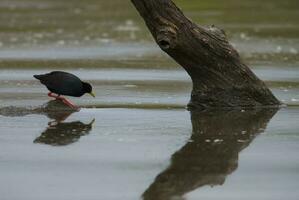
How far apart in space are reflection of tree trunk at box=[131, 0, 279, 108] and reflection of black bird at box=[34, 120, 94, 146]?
1846 millimetres

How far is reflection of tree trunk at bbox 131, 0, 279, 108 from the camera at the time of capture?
12977 millimetres

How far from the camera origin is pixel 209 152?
1029 centimetres

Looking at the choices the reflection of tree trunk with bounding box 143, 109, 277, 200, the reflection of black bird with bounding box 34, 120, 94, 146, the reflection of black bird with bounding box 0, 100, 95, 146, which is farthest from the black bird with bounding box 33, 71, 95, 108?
the reflection of tree trunk with bounding box 143, 109, 277, 200

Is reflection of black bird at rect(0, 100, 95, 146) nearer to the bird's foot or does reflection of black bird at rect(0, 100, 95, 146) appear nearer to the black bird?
the bird's foot

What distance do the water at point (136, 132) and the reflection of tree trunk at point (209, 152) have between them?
1cm

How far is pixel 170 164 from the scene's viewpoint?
382 inches

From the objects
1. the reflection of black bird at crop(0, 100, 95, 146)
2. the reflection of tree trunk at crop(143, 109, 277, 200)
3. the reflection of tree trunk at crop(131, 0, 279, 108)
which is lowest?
the reflection of black bird at crop(0, 100, 95, 146)

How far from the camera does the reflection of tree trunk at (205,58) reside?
13.0 meters

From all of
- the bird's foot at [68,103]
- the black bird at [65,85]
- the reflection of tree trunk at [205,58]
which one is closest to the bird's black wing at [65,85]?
the black bird at [65,85]

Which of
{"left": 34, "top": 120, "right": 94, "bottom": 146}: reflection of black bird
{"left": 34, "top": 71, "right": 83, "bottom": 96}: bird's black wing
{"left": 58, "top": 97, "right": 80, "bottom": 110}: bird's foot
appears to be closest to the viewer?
{"left": 34, "top": 120, "right": 94, "bottom": 146}: reflection of black bird

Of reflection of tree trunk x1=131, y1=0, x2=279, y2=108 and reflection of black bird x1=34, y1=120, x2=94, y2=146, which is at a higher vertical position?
reflection of tree trunk x1=131, y1=0, x2=279, y2=108

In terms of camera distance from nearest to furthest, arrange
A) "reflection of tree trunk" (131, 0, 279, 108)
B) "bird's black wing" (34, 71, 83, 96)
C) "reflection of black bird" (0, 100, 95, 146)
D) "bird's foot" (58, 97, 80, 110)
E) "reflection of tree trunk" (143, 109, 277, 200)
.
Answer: "reflection of tree trunk" (143, 109, 277, 200)
"reflection of black bird" (0, 100, 95, 146)
"reflection of tree trunk" (131, 0, 279, 108)
"bird's black wing" (34, 71, 83, 96)
"bird's foot" (58, 97, 80, 110)

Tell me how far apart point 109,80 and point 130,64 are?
239 cm

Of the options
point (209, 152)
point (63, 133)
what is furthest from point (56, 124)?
point (209, 152)
